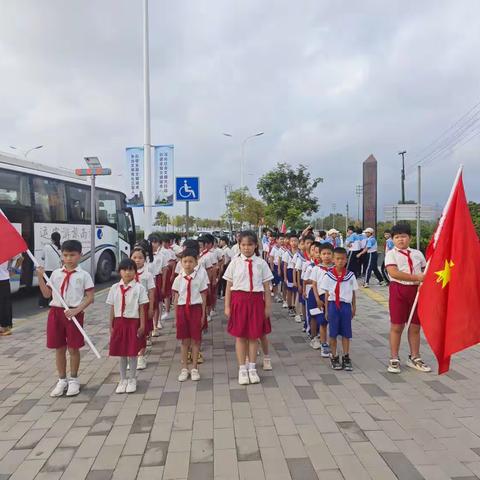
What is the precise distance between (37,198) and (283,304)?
6.45 m

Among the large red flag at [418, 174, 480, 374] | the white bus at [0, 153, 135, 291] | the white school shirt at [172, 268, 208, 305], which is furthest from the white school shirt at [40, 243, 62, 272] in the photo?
Answer: the large red flag at [418, 174, 480, 374]

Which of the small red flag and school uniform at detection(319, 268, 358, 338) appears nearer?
the small red flag

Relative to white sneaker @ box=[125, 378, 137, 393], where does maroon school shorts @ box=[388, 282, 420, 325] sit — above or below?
above

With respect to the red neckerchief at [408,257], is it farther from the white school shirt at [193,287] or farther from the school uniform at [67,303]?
the school uniform at [67,303]

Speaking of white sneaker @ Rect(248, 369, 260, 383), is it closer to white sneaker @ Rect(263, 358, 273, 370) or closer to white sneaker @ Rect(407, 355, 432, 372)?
white sneaker @ Rect(263, 358, 273, 370)

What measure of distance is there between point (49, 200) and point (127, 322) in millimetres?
7773

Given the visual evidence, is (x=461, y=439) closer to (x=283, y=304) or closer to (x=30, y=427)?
(x=30, y=427)

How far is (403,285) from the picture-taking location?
4.50 meters

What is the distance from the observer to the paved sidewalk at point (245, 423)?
108 inches

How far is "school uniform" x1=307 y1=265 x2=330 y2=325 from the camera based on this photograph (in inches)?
190

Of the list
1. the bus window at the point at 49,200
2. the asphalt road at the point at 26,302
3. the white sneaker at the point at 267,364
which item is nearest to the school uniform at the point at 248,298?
the white sneaker at the point at 267,364

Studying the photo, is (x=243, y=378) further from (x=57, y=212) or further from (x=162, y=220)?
(x=162, y=220)

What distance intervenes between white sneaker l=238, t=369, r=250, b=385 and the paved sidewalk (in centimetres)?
9

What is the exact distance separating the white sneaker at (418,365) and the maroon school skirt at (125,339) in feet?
9.71
